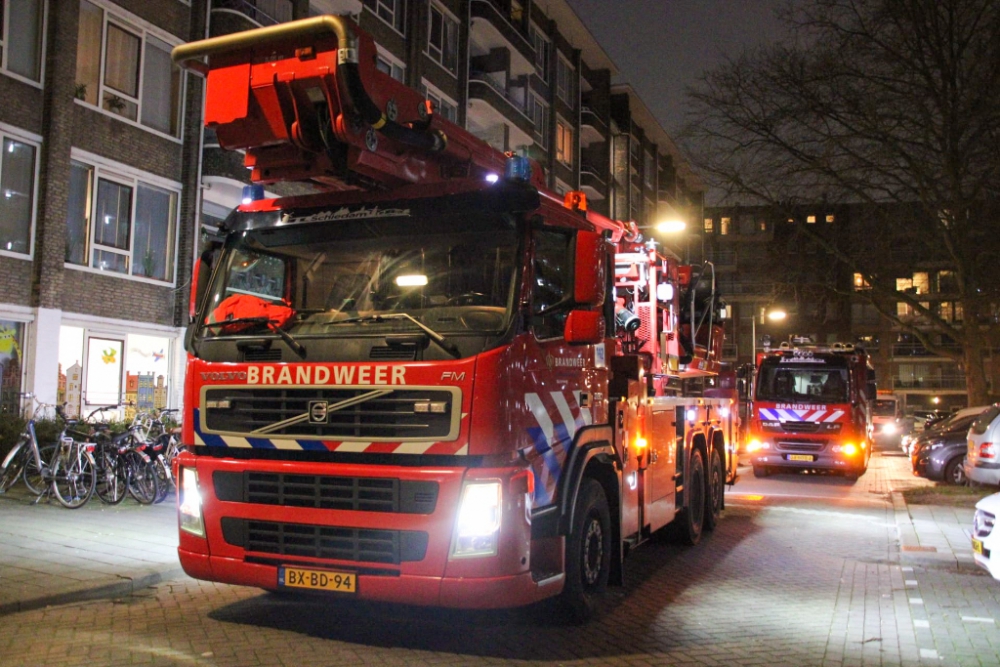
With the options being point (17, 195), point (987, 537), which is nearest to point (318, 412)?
point (987, 537)

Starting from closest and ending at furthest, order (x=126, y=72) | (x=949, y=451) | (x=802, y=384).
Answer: (x=126, y=72) < (x=949, y=451) < (x=802, y=384)

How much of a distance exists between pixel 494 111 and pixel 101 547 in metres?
26.1

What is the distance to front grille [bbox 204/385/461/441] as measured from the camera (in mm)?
5355

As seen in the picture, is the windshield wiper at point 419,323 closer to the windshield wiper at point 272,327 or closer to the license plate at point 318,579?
the windshield wiper at point 272,327

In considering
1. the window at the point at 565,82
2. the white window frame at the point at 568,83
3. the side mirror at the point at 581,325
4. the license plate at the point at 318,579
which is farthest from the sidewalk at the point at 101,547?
the white window frame at the point at 568,83

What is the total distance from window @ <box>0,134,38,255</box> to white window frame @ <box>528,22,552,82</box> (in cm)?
2353

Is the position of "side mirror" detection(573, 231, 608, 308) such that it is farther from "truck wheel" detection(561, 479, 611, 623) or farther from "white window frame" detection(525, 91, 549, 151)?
"white window frame" detection(525, 91, 549, 151)

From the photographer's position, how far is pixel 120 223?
1802 cm

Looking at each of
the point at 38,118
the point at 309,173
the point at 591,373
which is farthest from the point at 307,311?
the point at 38,118

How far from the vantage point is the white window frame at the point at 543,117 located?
36.2 meters

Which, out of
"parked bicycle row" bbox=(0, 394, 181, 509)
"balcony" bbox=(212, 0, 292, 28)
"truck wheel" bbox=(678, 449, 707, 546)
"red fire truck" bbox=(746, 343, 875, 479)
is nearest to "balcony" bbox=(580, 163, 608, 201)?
"balcony" bbox=(212, 0, 292, 28)

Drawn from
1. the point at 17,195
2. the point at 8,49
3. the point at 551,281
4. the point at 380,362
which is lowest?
the point at 380,362

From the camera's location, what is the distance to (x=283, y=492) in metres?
5.68

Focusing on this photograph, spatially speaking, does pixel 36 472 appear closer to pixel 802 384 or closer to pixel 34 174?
pixel 34 174
